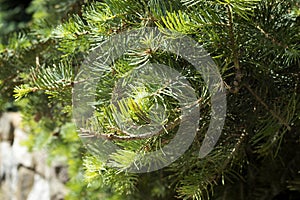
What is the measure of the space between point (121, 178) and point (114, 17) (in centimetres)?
18

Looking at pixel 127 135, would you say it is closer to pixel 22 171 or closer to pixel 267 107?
pixel 267 107

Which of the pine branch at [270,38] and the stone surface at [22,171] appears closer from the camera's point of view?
the pine branch at [270,38]

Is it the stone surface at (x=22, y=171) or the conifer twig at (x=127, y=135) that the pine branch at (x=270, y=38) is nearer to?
the conifer twig at (x=127, y=135)

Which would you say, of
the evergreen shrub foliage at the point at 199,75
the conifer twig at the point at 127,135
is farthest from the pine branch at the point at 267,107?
the conifer twig at the point at 127,135

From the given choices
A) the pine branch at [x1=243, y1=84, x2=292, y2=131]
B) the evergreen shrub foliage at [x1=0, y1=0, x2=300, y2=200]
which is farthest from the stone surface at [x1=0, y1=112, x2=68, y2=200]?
the pine branch at [x1=243, y1=84, x2=292, y2=131]

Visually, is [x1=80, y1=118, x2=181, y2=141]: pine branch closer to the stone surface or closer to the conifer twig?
the conifer twig

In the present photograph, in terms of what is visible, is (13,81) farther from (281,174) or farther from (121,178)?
(281,174)

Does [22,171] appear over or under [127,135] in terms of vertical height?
under

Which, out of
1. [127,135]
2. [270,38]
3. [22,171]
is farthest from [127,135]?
[22,171]

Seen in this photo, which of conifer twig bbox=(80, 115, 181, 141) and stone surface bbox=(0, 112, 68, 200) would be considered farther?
stone surface bbox=(0, 112, 68, 200)

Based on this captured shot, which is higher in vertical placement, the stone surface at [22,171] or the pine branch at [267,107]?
the pine branch at [267,107]

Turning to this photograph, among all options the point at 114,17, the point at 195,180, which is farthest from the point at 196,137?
the point at 114,17

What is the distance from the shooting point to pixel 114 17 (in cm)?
48

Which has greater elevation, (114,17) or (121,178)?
(114,17)
